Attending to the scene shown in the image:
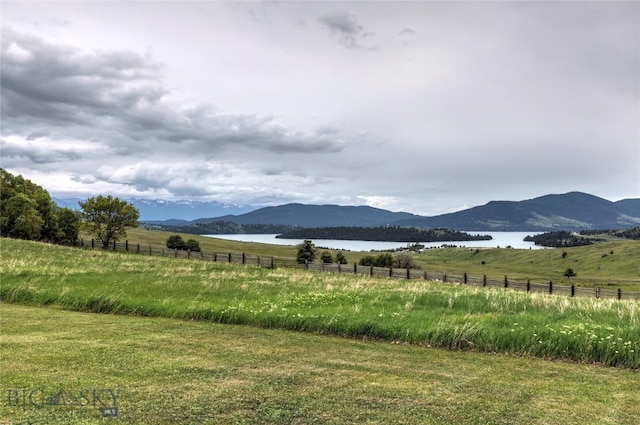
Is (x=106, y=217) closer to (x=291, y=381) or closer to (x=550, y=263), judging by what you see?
(x=291, y=381)

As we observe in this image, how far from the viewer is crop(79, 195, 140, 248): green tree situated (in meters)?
68.5

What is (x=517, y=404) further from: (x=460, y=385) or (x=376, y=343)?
(x=376, y=343)

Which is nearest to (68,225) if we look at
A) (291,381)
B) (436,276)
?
(436,276)

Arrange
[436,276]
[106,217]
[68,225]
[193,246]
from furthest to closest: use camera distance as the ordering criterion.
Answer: [193,246] → [68,225] → [106,217] → [436,276]

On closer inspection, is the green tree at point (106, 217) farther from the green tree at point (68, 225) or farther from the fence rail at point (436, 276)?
the fence rail at point (436, 276)

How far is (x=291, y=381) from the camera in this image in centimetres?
845

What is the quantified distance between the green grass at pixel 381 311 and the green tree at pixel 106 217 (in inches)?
1877

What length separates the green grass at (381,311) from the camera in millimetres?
12062

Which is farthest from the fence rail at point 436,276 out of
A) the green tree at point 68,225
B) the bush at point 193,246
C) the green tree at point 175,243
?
the green tree at point 175,243

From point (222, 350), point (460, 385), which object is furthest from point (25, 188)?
point (460, 385)

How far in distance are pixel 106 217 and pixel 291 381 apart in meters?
68.9

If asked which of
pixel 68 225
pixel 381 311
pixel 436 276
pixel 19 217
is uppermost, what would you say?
pixel 19 217

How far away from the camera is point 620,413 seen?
7.36 metres

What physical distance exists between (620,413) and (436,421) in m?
3.37
